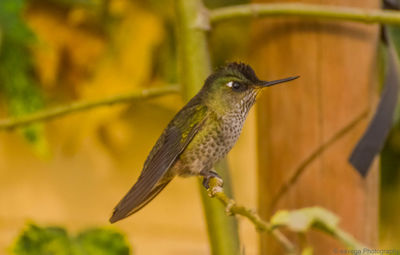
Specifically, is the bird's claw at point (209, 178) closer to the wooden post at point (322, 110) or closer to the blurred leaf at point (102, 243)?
the blurred leaf at point (102, 243)

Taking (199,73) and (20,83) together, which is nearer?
(199,73)

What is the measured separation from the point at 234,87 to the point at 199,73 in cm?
18

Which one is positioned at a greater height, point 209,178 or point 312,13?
point 312,13

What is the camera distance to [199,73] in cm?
43

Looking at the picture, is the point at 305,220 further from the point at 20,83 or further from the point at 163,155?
the point at 20,83

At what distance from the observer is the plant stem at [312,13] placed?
548 millimetres

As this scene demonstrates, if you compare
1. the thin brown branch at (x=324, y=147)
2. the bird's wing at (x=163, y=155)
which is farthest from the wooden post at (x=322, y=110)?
the bird's wing at (x=163, y=155)

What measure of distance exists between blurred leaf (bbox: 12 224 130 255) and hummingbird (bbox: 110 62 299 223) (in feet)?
0.60

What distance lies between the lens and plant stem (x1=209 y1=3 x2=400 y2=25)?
0.55m

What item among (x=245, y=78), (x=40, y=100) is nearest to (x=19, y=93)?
(x=40, y=100)

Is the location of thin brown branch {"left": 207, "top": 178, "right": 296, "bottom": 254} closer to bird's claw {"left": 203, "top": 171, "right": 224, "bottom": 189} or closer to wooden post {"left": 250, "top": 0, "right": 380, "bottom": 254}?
bird's claw {"left": 203, "top": 171, "right": 224, "bottom": 189}

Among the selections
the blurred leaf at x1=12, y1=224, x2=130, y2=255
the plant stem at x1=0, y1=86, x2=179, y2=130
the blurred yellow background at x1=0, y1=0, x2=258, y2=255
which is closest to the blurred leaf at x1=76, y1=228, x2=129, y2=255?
the blurred leaf at x1=12, y1=224, x2=130, y2=255

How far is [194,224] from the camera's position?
1.22 meters

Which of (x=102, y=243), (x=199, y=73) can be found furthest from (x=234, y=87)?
(x=102, y=243)
